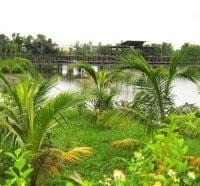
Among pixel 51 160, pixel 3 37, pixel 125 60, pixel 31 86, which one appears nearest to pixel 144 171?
pixel 51 160

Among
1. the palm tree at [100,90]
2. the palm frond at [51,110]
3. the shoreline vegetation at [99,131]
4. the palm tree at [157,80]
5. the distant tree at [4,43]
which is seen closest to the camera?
the shoreline vegetation at [99,131]

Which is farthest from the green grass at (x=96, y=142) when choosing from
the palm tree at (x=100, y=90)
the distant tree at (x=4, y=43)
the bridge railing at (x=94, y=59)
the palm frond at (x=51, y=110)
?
the distant tree at (x=4, y=43)

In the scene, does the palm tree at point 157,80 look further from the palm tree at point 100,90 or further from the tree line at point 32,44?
the tree line at point 32,44

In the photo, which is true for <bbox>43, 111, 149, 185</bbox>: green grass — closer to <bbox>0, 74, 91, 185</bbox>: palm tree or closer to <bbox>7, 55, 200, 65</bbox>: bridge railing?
<bbox>0, 74, 91, 185</bbox>: palm tree

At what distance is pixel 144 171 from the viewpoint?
246 centimetres

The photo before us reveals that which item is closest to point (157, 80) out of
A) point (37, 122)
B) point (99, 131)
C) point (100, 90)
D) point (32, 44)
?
point (37, 122)

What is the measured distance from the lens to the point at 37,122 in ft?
14.6

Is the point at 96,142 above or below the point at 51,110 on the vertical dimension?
below

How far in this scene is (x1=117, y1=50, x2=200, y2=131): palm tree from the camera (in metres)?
5.79

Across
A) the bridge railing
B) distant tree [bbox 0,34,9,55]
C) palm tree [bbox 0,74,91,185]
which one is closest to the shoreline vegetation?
palm tree [bbox 0,74,91,185]

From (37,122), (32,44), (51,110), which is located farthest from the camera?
(32,44)

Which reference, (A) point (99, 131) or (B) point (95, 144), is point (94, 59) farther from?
(B) point (95, 144)

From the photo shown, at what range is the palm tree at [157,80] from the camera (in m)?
5.79

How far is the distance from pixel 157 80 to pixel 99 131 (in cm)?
317
